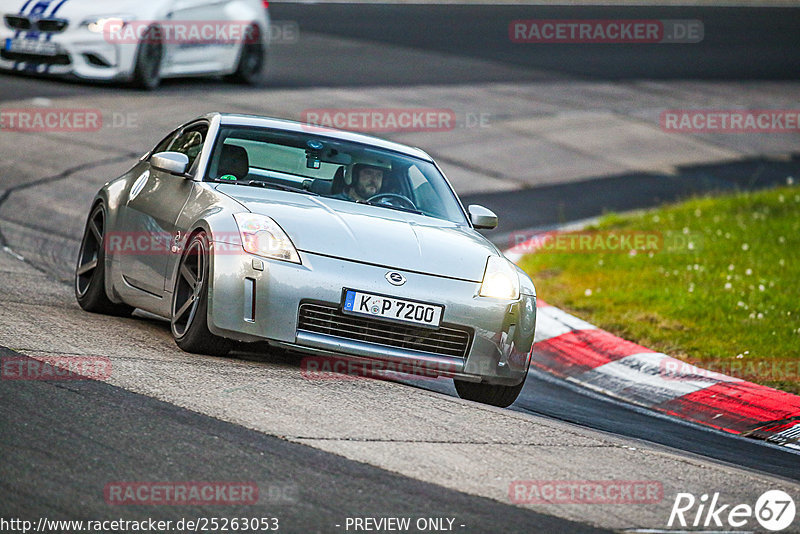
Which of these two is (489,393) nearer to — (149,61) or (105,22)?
(105,22)

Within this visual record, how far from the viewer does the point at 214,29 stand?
18438mm

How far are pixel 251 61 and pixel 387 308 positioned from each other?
44.8ft

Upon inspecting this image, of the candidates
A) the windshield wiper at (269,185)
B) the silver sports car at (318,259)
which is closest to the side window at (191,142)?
the silver sports car at (318,259)

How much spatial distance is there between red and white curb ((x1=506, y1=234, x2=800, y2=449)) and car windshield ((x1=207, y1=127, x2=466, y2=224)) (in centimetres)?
180

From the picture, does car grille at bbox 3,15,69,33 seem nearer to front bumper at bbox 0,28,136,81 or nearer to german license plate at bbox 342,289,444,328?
front bumper at bbox 0,28,136,81

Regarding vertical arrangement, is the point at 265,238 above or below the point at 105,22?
below

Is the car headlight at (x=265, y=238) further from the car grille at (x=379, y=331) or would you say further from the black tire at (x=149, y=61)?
the black tire at (x=149, y=61)

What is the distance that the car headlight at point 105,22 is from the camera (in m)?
16.0

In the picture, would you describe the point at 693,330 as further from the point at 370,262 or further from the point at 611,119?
the point at 611,119

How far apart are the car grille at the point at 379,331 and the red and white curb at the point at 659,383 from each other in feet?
7.12

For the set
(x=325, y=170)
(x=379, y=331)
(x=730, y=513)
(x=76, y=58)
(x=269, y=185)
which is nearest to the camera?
(x=730, y=513)

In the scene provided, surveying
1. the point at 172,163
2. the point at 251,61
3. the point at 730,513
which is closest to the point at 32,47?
the point at 251,61

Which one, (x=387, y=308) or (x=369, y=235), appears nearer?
(x=387, y=308)

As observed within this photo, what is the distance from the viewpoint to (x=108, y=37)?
1622 centimetres
